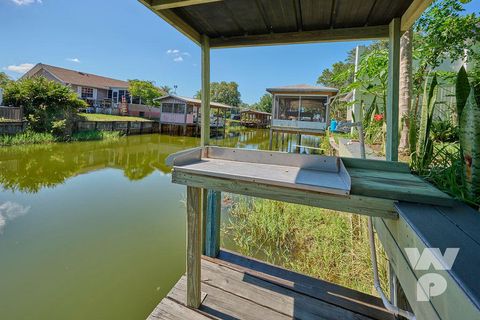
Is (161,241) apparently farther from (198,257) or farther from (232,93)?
(232,93)

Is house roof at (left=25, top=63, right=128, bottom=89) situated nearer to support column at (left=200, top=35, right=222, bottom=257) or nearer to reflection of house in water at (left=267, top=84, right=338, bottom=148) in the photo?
reflection of house in water at (left=267, top=84, right=338, bottom=148)

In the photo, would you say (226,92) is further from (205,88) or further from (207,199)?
(207,199)

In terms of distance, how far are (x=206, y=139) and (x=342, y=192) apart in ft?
4.87

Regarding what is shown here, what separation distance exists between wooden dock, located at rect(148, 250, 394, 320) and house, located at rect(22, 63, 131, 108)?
2274 cm

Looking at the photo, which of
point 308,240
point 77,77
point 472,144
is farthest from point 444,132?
point 77,77

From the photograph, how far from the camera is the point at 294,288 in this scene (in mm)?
2102

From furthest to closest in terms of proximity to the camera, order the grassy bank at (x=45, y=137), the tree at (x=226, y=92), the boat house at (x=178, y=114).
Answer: the tree at (x=226, y=92)
the boat house at (x=178, y=114)
the grassy bank at (x=45, y=137)

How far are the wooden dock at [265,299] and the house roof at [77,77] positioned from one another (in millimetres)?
23617

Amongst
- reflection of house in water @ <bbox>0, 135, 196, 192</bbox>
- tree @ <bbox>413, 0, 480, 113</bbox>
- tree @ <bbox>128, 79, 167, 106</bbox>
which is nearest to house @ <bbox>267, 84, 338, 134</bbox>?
tree @ <bbox>413, 0, 480, 113</bbox>

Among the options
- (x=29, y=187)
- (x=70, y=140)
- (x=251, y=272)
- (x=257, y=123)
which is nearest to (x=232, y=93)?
(x=257, y=123)

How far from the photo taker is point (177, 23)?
1.90m

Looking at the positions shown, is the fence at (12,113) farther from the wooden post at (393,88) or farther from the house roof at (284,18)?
the wooden post at (393,88)

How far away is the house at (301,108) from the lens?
11477 mm

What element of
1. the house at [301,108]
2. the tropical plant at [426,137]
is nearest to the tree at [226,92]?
the house at [301,108]
